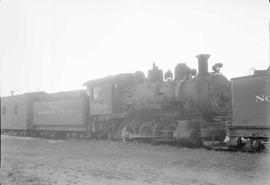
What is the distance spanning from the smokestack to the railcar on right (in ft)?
8.54

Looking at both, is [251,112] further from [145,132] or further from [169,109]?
[145,132]

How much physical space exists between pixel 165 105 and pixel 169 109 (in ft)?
0.99

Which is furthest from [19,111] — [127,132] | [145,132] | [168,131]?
[168,131]

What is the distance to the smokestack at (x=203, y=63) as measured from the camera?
43.2ft

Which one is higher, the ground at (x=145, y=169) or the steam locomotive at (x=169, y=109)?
the steam locomotive at (x=169, y=109)

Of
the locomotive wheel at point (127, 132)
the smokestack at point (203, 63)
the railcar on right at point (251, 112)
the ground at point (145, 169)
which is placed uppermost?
the smokestack at point (203, 63)

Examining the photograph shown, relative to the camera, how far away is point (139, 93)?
50.6 feet

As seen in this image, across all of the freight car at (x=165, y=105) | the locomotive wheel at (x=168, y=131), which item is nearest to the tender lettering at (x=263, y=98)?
the freight car at (x=165, y=105)

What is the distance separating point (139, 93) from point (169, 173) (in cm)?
831

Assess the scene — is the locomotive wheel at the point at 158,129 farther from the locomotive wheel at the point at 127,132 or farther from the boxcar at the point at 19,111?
the boxcar at the point at 19,111

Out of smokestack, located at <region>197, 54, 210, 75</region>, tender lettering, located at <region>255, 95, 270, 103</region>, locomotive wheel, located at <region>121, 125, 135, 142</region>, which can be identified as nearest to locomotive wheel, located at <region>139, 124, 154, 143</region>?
locomotive wheel, located at <region>121, 125, 135, 142</region>

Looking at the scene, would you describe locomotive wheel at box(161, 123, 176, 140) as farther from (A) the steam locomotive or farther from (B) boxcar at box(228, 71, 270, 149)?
(B) boxcar at box(228, 71, 270, 149)

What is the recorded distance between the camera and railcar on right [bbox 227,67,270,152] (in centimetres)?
973

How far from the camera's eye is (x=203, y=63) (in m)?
13.3
